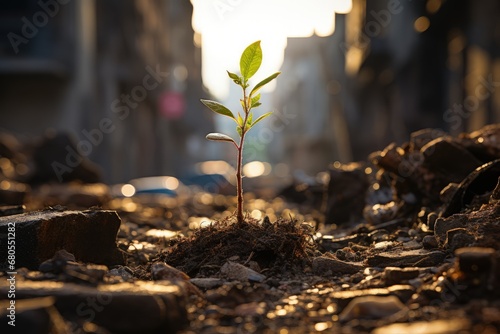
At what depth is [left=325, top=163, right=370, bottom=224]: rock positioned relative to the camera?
16.8ft

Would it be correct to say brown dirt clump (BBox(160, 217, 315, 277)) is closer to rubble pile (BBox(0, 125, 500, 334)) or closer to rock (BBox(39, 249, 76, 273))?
rubble pile (BBox(0, 125, 500, 334))

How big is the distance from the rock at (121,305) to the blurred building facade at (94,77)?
1325 cm

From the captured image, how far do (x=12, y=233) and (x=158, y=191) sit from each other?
10164mm

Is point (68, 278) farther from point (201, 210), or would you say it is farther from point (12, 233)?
point (201, 210)

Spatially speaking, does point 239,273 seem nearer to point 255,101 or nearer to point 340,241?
point 255,101

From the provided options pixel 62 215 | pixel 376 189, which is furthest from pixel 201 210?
pixel 62 215

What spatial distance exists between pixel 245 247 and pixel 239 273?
0.90 feet

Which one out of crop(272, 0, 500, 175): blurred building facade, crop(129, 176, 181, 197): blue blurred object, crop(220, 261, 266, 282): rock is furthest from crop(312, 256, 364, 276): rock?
crop(129, 176, 181, 197): blue blurred object

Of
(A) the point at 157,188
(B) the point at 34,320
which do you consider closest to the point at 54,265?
(B) the point at 34,320

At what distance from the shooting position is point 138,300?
1.93 meters

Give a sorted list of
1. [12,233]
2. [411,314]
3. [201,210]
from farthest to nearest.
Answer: [201,210]
[12,233]
[411,314]

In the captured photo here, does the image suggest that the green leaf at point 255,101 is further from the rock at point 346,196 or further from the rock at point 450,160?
the rock at point 346,196

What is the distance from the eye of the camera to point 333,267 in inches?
107

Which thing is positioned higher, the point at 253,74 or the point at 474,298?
the point at 253,74
